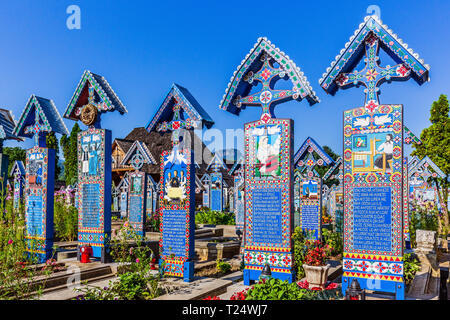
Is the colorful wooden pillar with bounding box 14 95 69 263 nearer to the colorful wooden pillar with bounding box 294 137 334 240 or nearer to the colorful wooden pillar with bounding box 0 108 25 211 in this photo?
the colorful wooden pillar with bounding box 0 108 25 211

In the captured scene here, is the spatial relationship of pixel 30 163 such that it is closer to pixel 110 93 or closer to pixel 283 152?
pixel 110 93

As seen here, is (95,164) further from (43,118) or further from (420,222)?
(420,222)

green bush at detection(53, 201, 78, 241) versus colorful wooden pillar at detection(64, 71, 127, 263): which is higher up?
colorful wooden pillar at detection(64, 71, 127, 263)

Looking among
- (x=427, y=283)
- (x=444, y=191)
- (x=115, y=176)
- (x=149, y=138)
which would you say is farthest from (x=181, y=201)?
(x=149, y=138)

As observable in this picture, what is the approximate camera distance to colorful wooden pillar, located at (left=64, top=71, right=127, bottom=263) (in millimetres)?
10117

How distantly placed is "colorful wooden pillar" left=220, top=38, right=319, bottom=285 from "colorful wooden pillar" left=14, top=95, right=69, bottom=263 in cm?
612

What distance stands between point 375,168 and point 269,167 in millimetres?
2336

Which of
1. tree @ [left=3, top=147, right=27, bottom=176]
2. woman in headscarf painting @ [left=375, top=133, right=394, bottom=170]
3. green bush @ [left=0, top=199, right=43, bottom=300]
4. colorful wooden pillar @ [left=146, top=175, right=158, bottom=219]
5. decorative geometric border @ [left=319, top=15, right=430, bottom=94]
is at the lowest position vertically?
green bush @ [left=0, top=199, right=43, bottom=300]

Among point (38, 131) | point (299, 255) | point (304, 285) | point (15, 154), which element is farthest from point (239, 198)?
point (15, 154)

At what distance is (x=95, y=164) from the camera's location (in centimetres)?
1039

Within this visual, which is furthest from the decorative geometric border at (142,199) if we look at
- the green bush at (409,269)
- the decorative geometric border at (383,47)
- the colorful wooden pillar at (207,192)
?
the colorful wooden pillar at (207,192)

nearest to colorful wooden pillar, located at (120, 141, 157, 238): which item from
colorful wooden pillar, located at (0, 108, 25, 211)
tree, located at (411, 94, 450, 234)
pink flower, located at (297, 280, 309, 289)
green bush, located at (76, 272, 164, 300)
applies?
colorful wooden pillar, located at (0, 108, 25, 211)

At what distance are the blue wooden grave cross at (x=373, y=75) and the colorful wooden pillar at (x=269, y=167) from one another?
99cm

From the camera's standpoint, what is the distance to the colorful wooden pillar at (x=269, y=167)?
320 inches
